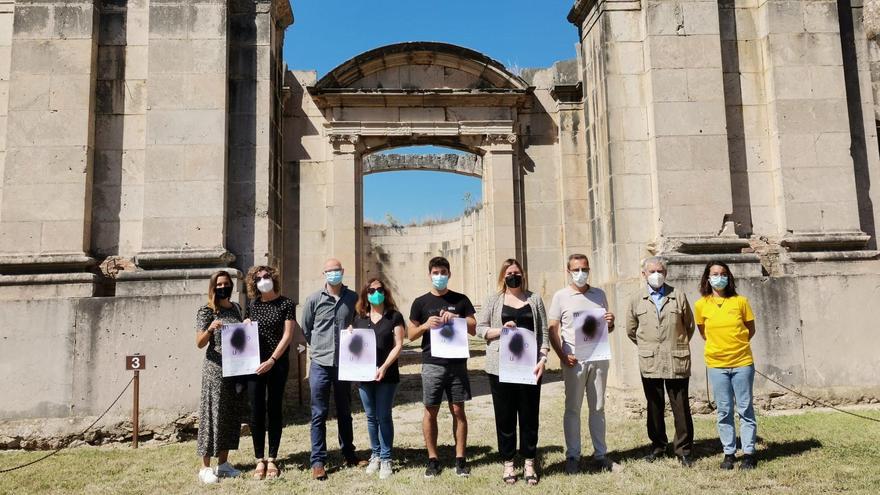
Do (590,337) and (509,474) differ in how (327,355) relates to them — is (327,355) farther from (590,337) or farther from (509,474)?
(590,337)

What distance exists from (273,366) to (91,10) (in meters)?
5.32

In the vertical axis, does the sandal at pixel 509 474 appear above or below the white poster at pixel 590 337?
below

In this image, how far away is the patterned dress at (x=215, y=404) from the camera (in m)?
4.95

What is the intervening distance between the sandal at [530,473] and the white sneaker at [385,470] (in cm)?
109

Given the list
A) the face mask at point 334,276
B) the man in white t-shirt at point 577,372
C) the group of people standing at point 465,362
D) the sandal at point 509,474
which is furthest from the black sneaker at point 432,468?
the face mask at point 334,276

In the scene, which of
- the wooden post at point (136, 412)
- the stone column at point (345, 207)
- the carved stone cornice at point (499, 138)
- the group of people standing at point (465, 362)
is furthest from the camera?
the carved stone cornice at point (499, 138)

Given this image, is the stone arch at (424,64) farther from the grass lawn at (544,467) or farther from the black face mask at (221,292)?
the black face mask at (221,292)

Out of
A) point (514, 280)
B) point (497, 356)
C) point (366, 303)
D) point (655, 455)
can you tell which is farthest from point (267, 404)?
point (655, 455)

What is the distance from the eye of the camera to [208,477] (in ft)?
16.0

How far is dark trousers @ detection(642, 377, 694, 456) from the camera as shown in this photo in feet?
16.5

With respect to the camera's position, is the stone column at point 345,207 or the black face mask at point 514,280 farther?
the stone column at point 345,207

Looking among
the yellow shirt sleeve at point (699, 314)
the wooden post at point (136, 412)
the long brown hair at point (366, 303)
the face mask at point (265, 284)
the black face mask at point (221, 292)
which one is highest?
the face mask at point (265, 284)

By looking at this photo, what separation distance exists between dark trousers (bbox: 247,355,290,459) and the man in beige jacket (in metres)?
3.05

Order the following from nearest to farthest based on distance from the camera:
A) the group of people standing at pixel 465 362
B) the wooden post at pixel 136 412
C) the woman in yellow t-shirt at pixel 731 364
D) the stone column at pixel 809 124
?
the group of people standing at pixel 465 362 → the woman in yellow t-shirt at pixel 731 364 → the wooden post at pixel 136 412 → the stone column at pixel 809 124
